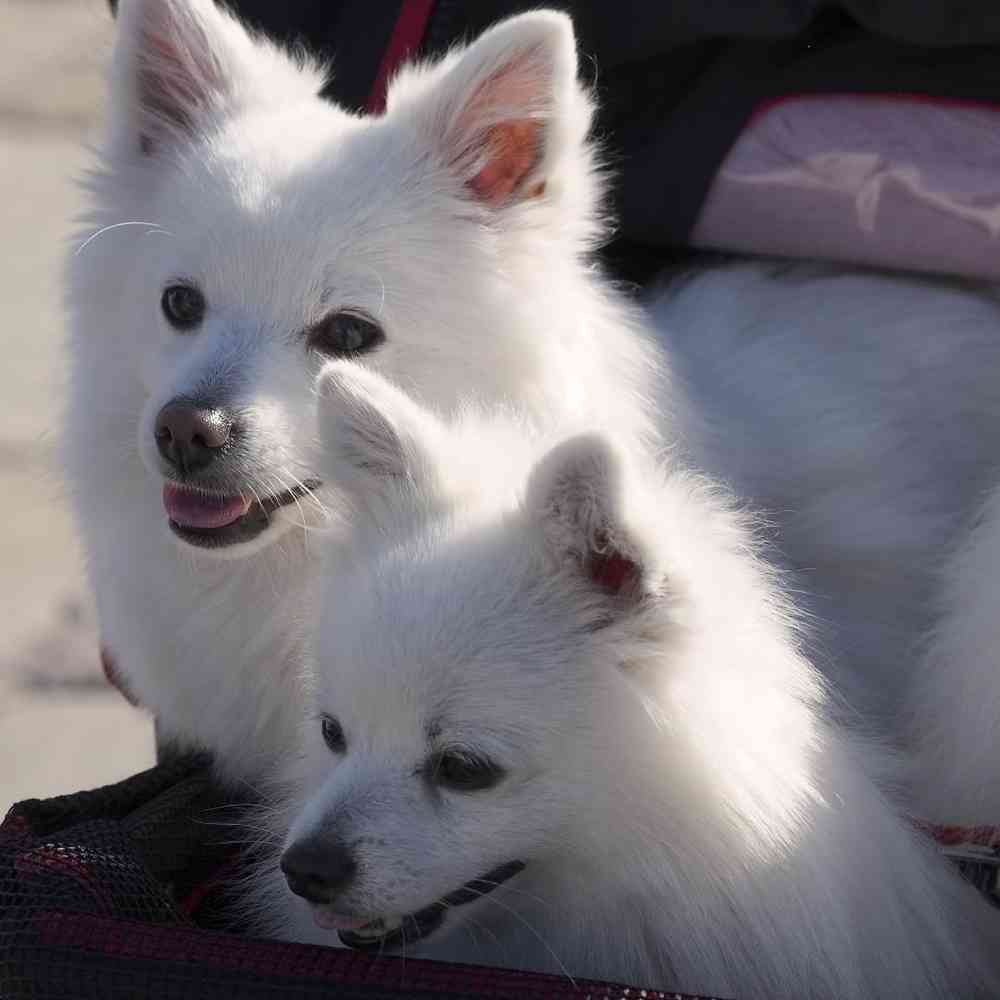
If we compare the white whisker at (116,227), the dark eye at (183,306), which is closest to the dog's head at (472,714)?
the dark eye at (183,306)

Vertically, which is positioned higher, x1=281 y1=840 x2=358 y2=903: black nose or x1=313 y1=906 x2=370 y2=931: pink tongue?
x1=281 y1=840 x2=358 y2=903: black nose

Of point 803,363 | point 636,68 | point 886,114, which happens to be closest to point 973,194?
point 886,114

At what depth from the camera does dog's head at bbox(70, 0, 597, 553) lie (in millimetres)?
2258

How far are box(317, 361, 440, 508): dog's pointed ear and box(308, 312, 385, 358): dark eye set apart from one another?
0.29 meters

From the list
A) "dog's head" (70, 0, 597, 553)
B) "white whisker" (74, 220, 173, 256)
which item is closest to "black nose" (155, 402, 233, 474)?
"dog's head" (70, 0, 597, 553)

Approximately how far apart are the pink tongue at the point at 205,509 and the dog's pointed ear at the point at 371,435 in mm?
261

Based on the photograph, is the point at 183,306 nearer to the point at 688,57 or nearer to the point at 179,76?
the point at 179,76

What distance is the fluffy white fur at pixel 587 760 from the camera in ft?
5.99

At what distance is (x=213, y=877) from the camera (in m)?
2.30

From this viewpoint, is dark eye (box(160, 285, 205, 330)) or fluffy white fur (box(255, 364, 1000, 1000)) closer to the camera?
fluffy white fur (box(255, 364, 1000, 1000))

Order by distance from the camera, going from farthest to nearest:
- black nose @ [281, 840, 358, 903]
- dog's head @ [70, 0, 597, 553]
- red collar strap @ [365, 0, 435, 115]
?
red collar strap @ [365, 0, 435, 115] → dog's head @ [70, 0, 597, 553] → black nose @ [281, 840, 358, 903]

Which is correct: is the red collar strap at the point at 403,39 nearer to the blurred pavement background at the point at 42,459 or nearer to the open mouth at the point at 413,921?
the blurred pavement background at the point at 42,459

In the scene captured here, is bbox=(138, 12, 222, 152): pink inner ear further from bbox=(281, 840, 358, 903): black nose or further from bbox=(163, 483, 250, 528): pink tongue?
bbox=(281, 840, 358, 903): black nose

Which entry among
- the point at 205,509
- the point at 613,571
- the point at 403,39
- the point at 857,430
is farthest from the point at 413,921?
the point at 403,39
